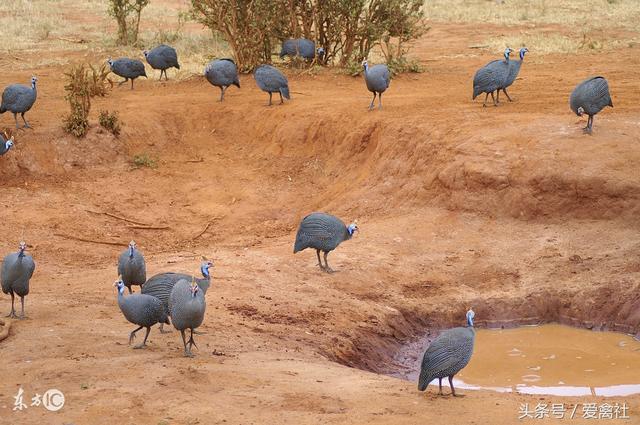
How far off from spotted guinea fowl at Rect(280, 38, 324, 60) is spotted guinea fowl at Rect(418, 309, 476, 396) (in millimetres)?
13006

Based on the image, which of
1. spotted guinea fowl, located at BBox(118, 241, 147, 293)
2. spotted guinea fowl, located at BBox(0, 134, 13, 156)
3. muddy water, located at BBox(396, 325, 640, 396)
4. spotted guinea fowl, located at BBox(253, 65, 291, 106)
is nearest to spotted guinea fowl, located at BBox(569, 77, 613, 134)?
muddy water, located at BBox(396, 325, 640, 396)

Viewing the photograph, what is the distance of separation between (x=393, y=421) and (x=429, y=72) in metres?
13.8

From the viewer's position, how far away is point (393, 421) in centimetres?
767

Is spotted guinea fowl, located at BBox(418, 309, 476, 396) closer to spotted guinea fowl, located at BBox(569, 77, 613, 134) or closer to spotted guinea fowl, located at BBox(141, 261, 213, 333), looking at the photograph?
spotted guinea fowl, located at BBox(141, 261, 213, 333)

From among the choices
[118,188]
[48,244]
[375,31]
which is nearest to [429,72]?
[375,31]

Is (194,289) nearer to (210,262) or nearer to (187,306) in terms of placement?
(187,306)

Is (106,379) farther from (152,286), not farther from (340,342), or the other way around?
(340,342)

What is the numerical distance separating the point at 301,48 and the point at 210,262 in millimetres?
11013

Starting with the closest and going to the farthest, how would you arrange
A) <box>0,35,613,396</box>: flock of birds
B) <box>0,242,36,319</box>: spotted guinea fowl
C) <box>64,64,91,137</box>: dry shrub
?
<box>0,35,613,396</box>: flock of birds < <box>0,242,36,319</box>: spotted guinea fowl < <box>64,64,91,137</box>: dry shrub

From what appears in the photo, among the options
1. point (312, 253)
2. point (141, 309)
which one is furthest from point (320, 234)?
point (141, 309)

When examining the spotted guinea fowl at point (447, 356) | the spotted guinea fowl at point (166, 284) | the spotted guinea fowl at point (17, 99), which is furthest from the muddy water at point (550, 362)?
the spotted guinea fowl at point (17, 99)

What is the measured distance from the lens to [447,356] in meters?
8.30

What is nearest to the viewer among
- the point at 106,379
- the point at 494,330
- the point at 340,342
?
the point at 106,379

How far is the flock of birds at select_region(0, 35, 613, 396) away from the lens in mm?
8430
